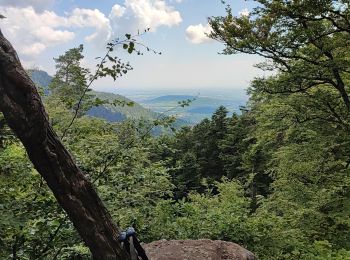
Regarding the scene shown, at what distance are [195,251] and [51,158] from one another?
13.7 feet

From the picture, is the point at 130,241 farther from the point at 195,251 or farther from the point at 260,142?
the point at 260,142

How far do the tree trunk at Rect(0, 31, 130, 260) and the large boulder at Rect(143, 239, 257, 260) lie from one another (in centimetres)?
309

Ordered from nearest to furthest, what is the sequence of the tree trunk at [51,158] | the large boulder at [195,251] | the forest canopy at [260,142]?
1. the tree trunk at [51,158]
2. the forest canopy at [260,142]
3. the large boulder at [195,251]

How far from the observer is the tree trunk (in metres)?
2.80

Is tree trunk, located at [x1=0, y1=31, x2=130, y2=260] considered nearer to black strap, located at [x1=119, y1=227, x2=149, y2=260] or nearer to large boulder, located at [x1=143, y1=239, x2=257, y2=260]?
black strap, located at [x1=119, y1=227, x2=149, y2=260]

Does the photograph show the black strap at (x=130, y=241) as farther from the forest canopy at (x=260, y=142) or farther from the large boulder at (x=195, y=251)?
the large boulder at (x=195, y=251)

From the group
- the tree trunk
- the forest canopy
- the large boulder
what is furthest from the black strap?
the large boulder

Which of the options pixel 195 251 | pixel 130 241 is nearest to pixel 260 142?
pixel 195 251

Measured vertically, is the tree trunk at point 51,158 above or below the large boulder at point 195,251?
above

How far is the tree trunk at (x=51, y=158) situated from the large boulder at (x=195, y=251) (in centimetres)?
309

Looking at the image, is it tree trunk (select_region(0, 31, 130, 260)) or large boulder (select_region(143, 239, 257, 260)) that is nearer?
tree trunk (select_region(0, 31, 130, 260))

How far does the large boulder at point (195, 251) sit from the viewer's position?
20.6 ft

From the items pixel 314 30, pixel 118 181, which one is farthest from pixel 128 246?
pixel 314 30

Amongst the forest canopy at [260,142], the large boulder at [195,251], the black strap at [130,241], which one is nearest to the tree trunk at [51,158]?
the black strap at [130,241]
